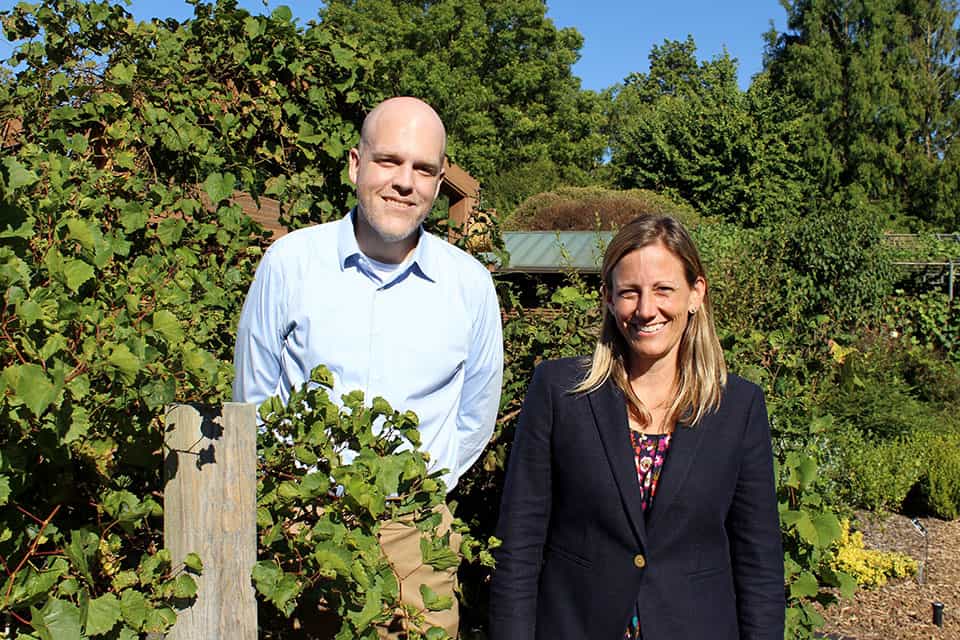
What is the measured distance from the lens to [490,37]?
3556 centimetres

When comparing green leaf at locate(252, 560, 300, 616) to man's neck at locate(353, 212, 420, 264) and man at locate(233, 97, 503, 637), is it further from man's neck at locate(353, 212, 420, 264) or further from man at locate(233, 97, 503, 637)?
man's neck at locate(353, 212, 420, 264)

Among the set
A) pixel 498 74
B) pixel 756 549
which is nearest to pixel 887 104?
pixel 498 74

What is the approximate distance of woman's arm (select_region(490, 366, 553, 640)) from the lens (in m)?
1.99

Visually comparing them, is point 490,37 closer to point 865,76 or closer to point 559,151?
point 559,151

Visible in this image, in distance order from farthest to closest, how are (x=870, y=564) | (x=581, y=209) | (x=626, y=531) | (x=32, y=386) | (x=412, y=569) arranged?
(x=581, y=209), (x=870, y=564), (x=412, y=569), (x=626, y=531), (x=32, y=386)

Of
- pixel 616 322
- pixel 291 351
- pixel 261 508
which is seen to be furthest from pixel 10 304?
pixel 616 322

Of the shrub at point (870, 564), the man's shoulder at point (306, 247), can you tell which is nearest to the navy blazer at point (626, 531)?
→ the man's shoulder at point (306, 247)

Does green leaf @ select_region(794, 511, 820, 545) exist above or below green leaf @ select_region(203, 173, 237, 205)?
below

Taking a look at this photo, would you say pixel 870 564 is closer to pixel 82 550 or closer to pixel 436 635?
pixel 436 635

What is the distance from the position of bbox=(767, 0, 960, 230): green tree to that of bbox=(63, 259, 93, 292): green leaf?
30603mm

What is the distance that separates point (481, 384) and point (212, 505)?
1.02 m

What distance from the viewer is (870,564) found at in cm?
575

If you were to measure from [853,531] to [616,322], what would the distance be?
15.8 feet

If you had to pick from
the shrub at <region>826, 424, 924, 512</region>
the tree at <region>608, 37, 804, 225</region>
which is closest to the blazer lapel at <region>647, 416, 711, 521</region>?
the shrub at <region>826, 424, 924, 512</region>
